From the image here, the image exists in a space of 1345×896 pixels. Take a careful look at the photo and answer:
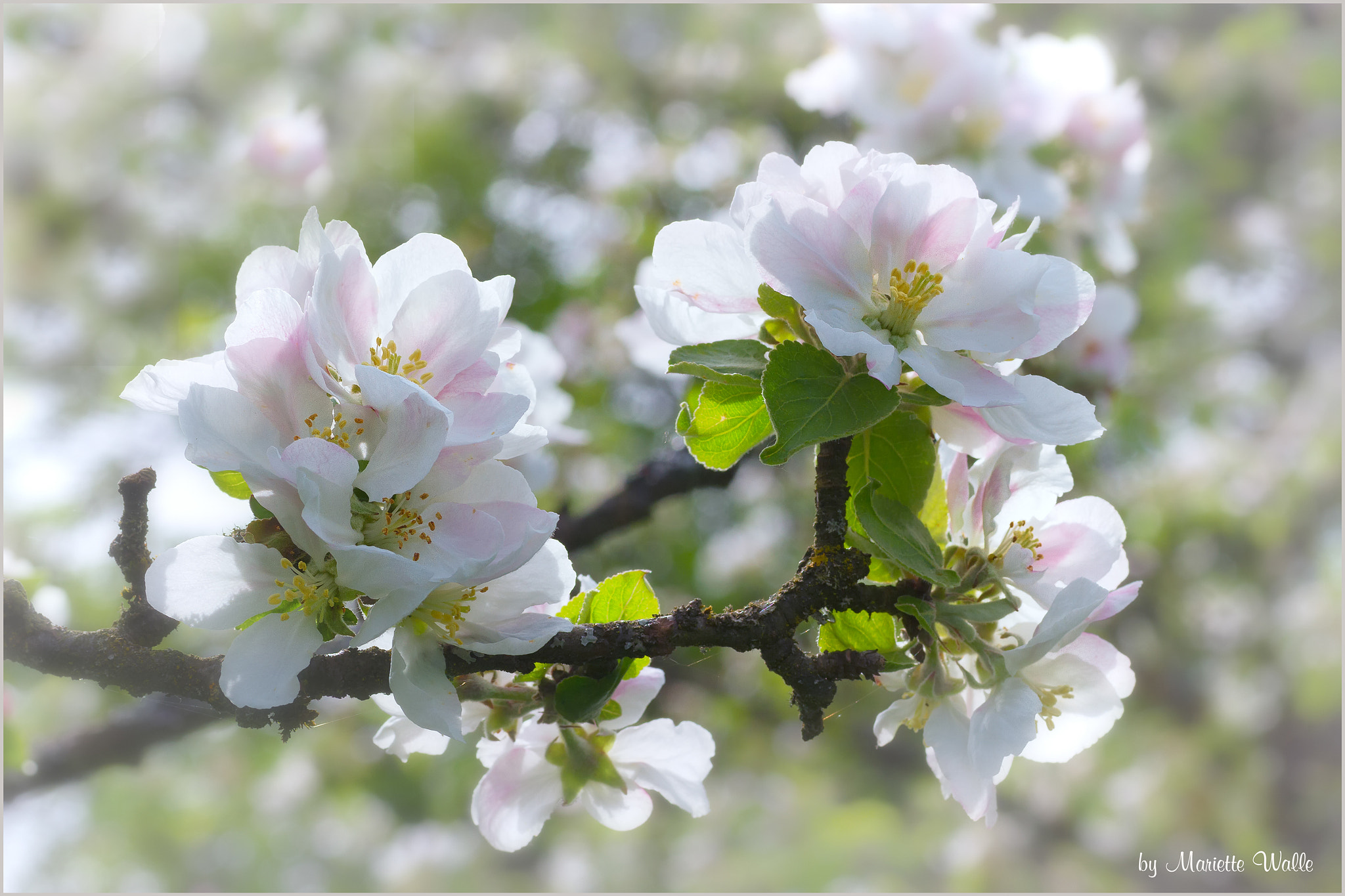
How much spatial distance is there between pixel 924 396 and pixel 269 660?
0.37m

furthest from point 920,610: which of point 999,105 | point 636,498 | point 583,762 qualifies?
point 999,105

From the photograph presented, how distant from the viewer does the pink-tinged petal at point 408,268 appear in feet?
1.60

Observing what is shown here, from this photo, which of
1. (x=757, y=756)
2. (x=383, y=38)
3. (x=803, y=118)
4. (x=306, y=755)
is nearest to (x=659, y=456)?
(x=803, y=118)

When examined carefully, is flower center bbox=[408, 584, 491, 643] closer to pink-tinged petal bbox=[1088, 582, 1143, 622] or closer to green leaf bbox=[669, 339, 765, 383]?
green leaf bbox=[669, 339, 765, 383]

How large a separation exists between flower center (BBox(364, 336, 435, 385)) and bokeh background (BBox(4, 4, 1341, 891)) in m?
0.27

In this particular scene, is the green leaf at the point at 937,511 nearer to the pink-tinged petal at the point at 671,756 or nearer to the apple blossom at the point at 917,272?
the apple blossom at the point at 917,272

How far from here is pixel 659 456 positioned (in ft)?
3.96

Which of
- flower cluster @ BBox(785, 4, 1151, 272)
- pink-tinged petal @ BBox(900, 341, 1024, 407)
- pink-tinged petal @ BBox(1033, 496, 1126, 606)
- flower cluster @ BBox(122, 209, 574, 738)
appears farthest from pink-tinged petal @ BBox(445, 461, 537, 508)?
flower cluster @ BBox(785, 4, 1151, 272)

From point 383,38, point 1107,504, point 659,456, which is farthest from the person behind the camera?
point 383,38

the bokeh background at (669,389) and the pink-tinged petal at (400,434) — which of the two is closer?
the pink-tinged petal at (400,434)

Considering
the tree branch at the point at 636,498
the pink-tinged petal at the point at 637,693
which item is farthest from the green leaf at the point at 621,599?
the tree branch at the point at 636,498

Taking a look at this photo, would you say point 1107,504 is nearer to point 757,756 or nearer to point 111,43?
point 111,43

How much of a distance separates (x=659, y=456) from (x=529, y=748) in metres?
0.64

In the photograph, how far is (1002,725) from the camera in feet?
1.64
